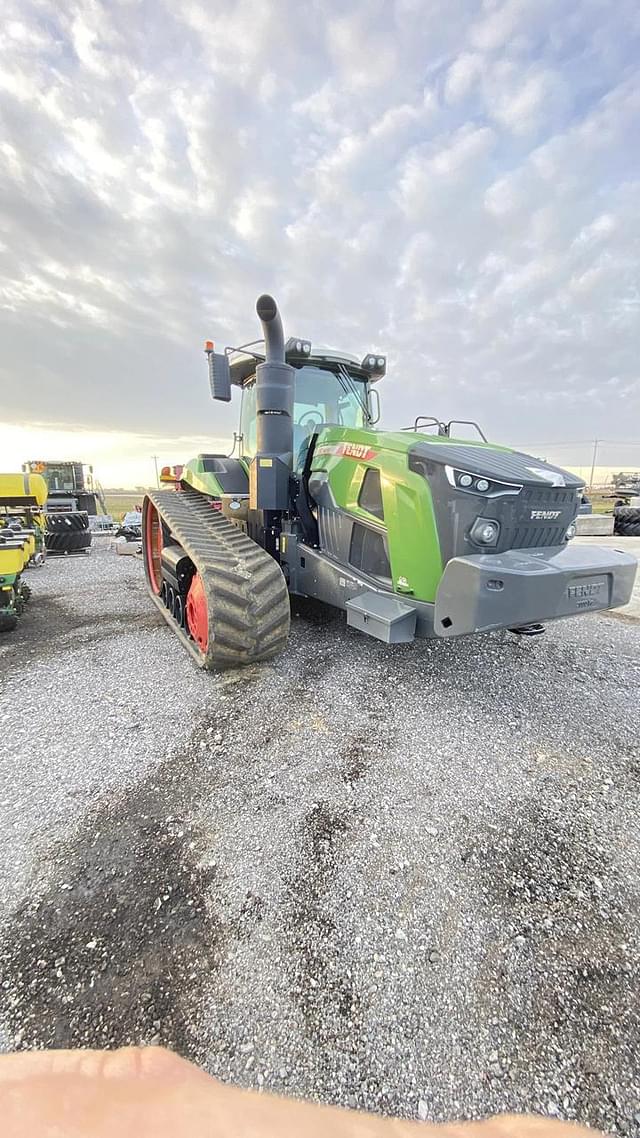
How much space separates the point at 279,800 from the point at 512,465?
240 centimetres

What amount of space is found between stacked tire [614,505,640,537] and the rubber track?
1245 centimetres

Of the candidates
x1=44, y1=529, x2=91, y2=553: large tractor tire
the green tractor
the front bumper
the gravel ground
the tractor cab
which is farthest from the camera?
x1=44, y1=529, x2=91, y2=553: large tractor tire

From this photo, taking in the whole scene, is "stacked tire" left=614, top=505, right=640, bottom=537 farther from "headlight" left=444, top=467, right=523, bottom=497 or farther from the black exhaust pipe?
"headlight" left=444, top=467, right=523, bottom=497

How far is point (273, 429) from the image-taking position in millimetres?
4211

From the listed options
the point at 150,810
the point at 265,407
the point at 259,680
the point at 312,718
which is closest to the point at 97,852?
the point at 150,810

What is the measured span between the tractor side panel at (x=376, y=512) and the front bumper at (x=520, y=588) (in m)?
0.31

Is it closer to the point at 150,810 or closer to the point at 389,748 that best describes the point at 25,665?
the point at 150,810

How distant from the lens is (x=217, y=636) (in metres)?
3.46

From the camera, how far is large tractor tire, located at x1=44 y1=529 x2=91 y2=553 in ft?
33.9

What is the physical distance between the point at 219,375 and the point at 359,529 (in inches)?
68.9

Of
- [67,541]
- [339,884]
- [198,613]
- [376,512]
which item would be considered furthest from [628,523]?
[339,884]

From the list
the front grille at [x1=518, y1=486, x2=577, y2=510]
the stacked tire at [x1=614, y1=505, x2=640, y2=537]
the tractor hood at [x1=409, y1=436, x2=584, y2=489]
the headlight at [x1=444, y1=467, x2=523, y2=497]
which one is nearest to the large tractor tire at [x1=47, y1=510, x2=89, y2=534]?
the tractor hood at [x1=409, y1=436, x2=584, y2=489]

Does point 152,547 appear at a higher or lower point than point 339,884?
higher

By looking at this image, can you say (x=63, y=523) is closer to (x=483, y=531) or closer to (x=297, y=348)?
(x=297, y=348)
